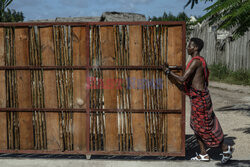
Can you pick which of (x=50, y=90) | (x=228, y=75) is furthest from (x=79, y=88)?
(x=228, y=75)

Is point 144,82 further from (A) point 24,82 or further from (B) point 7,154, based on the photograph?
(B) point 7,154

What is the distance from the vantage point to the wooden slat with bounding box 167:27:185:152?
14.4ft

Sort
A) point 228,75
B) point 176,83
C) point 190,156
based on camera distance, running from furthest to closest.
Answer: point 228,75 → point 190,156 → point 176,83

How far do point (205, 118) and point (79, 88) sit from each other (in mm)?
1863

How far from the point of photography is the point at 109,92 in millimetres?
4562

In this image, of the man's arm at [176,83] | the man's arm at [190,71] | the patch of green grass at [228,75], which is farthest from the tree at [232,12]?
the patch of green grass at [228,75]

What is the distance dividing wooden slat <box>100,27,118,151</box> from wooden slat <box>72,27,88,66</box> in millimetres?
267

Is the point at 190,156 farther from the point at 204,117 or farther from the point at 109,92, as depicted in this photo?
the point at 109,92

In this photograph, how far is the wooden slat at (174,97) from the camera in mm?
4395

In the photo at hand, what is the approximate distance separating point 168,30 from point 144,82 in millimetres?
812

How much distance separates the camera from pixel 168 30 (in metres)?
4.39

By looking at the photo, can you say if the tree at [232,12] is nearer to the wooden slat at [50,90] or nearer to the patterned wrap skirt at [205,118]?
the patterned wrap skirt at [205,118]

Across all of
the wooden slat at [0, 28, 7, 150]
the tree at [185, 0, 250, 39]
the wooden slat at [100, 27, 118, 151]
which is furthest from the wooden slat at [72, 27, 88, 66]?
the tree at [185, 0, 250, 39]

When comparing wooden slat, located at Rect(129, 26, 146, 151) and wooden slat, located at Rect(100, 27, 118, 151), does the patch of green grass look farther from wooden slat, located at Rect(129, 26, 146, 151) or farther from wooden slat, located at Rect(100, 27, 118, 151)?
wooden slat, located at Rect(100, 27, 118, 151)
